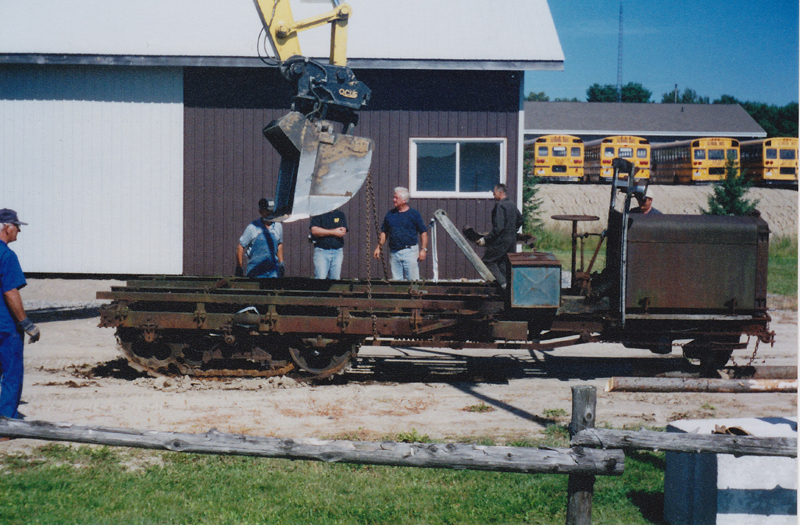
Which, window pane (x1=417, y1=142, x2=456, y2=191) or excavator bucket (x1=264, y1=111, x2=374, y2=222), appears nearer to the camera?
excavator bucket (x1=264, y1=111, x2=374, y2=222)

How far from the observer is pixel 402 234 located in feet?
34.9

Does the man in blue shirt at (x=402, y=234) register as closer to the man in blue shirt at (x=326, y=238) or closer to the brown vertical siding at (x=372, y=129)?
the man in blue shirt at (x=326, y=238)

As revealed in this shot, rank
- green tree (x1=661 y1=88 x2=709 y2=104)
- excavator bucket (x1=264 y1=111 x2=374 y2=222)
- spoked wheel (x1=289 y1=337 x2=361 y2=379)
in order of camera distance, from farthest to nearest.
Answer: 1. green tree (x1=661 y1=88 x2=709 y2=104)
2. spoked wheel (x1=289 y1=337 x2=361 y2=379)
3. excavator bucket (x1=264 y1=111 x2=374 y2=222)

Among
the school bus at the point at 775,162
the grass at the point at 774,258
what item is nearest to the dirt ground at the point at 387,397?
the grass at the point at 774,258

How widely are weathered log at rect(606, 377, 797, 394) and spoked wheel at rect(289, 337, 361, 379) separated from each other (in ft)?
11.8

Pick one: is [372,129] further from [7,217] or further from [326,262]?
[7,217]

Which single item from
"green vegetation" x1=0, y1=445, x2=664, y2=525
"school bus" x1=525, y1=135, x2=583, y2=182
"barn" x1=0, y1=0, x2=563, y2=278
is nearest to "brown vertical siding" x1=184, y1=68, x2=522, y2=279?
"barn" x1=0, y1=0, x2=563, y2=278

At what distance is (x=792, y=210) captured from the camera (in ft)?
113

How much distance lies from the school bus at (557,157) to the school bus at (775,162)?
8.33 meters

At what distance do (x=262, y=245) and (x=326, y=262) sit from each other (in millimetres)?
1185

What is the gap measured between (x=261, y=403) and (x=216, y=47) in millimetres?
8035

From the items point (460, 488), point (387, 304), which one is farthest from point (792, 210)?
point (460, 488)

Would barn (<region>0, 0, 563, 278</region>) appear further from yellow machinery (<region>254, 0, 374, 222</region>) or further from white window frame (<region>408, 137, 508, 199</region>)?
yellow machinery (<region>254, 0, 374, 222</region>)

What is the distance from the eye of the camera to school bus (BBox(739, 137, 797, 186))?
37219mm
